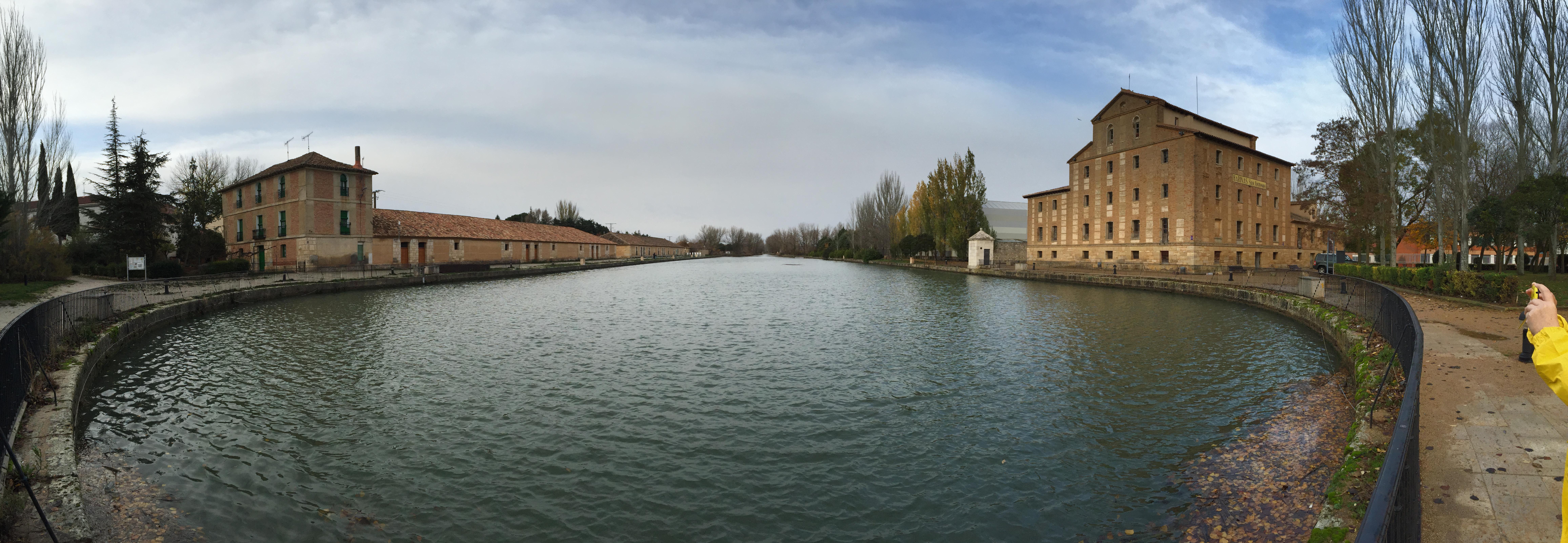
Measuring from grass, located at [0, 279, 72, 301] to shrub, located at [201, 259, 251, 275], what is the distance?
7.42 meters

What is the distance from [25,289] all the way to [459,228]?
101 feet

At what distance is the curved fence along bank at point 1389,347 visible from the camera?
7.86ft

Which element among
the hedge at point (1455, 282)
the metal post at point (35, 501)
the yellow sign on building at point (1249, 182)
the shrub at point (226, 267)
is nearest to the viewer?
the metal post at point (35, 501)

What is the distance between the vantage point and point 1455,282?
591 inches

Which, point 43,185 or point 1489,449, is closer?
point 1489,449

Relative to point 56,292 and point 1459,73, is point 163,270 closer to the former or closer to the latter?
point 56,292

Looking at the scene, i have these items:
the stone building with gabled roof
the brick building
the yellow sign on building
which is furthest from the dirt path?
the stone building with gabled roof

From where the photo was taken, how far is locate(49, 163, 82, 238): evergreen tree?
28125 millimetres

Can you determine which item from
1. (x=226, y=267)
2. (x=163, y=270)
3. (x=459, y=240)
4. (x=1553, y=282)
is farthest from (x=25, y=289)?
(x=1553, y=282)

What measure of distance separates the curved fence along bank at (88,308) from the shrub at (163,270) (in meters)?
1.22

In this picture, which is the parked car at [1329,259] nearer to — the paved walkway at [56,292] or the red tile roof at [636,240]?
the paved walkway at [56,292]

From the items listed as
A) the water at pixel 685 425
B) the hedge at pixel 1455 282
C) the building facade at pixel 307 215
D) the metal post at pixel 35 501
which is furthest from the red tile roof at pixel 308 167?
the hedge at pixel 1455 282

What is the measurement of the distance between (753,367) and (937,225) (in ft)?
160

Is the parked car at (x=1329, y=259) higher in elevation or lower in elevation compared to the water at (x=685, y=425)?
higher
